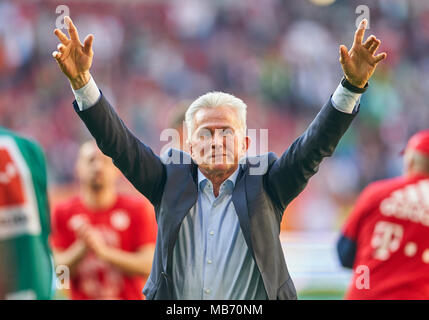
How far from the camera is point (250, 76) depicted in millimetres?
13711

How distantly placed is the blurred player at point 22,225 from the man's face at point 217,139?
1.85 ft

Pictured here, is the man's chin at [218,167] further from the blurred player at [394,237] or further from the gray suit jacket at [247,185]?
the blurred player at [394,237]

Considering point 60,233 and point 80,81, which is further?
point 60,233

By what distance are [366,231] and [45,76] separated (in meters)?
10.7

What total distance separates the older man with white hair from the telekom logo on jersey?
1581mm

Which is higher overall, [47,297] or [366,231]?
[366,231]

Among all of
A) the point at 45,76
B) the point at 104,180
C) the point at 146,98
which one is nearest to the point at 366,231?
the point at 104,180

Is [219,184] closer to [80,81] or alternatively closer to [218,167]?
[218,167]

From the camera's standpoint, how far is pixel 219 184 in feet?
8.38

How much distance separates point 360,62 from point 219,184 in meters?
0.66

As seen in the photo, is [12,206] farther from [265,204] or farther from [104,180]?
[104,180]

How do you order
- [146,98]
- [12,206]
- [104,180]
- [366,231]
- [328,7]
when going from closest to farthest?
[12,206] < [366,231] < [104,180] < [146,98] < [328,7]

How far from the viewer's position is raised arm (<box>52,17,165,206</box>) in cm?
236

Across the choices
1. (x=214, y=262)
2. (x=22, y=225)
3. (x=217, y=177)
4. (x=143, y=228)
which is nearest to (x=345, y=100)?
(x=217, y=177)
